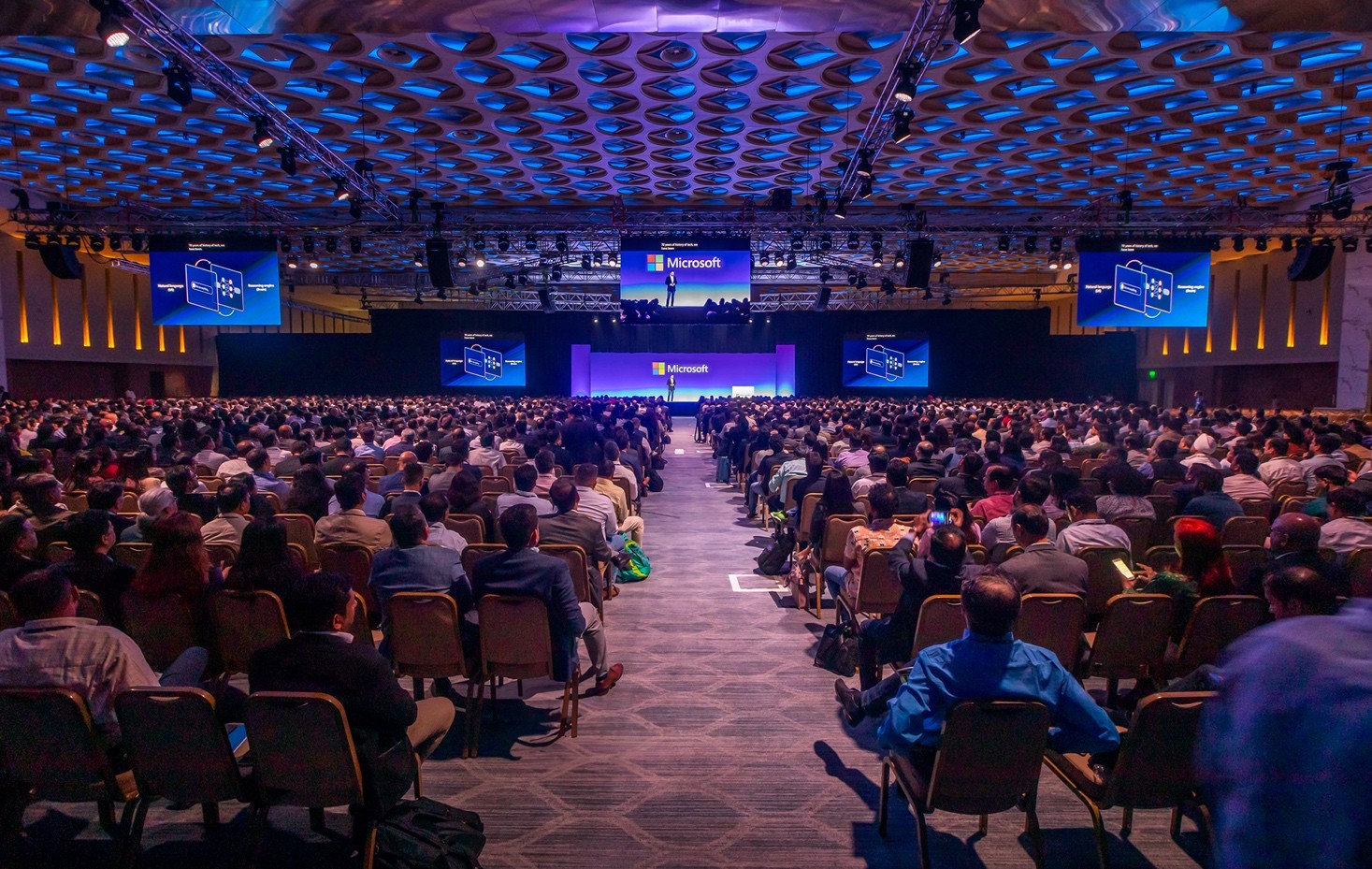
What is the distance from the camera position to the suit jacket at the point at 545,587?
402 cm

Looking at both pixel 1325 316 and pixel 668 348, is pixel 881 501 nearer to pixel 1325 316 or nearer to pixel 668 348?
pixel 1325 316

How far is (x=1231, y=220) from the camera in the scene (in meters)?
Result: 16.0

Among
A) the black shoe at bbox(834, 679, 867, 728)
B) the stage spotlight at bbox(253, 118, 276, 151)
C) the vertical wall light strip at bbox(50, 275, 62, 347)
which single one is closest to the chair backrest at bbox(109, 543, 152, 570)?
the black shoe at bbox(834, 679, 867, 728)

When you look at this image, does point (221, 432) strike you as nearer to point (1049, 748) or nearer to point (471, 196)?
point (471, 196)

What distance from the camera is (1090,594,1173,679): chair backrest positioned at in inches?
152

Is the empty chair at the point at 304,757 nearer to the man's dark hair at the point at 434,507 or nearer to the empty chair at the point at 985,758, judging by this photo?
the empty chair at the point at 985,758

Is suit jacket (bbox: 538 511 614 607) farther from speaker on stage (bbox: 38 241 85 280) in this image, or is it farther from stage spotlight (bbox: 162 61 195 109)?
speaker on stage (bbox: 38 241 85 280)

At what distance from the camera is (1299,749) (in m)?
0.96

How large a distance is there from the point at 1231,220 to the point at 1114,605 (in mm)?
15929

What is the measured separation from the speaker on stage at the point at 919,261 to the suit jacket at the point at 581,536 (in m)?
11.4

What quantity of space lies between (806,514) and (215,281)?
1120 centimetres

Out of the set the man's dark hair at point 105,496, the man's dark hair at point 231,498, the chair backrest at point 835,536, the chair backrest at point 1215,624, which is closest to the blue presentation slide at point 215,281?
the man's dark hair at point 231,498

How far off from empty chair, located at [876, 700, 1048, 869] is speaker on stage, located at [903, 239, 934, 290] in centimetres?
1332

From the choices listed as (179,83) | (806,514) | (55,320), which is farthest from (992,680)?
(55,320)
